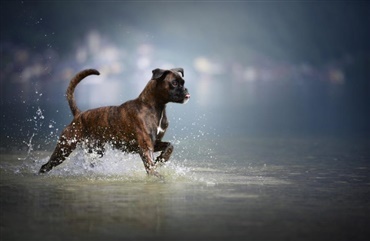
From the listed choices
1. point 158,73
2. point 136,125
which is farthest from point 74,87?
point 158,73

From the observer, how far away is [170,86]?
959 centimetres

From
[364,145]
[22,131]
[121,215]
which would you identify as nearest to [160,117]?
[121,215]

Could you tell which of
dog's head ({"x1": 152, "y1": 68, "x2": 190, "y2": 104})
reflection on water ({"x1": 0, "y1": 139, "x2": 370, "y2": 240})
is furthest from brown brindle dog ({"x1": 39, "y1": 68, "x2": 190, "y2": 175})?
reflection on water ({"x1": 0, "y1": 139, "x2": 370, "y2": 240})

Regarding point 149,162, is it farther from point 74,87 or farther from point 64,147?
point 74,87

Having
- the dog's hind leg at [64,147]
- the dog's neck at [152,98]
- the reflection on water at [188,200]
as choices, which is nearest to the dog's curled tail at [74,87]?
the dog's hind leg at [64,147]

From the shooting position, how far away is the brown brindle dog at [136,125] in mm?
9586

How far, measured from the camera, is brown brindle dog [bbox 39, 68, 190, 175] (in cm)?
959

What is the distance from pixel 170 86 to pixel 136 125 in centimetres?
71

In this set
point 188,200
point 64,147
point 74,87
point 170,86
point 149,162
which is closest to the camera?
point 188,200

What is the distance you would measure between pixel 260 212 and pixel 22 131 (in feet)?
46.0

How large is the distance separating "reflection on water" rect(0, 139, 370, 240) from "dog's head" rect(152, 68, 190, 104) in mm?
1106

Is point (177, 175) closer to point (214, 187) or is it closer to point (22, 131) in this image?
point (214, 187)

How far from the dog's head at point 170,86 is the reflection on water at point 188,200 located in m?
1.11

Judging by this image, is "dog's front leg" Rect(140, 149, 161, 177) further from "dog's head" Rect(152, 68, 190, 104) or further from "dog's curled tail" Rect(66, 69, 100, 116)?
"dog's curled tail" Rect(66, 69, 100, 116)
